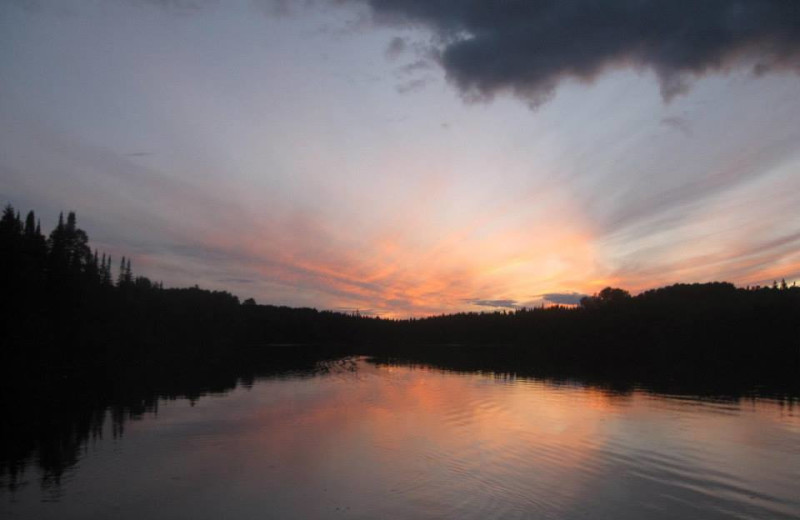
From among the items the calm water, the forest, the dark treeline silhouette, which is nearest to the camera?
the calm water

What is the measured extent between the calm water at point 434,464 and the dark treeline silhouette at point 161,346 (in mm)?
3336

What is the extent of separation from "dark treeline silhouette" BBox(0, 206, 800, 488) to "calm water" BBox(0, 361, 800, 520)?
131 inches

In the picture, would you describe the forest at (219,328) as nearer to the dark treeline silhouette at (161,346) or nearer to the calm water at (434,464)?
the dark treeline silhouette at (161,346)

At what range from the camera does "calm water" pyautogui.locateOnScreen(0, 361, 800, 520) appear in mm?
14305

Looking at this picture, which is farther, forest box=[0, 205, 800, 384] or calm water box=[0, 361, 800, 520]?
forest box=[0, 205, 800, 384]

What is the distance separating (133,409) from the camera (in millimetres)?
32219

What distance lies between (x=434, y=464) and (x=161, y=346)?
94602 millimetres

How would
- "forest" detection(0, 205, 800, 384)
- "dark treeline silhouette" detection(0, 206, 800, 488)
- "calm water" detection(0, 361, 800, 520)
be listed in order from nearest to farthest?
"calm water" detection(0, 361, 800, 520)
"dark treeline silhouette" detection(0, 206, 800, 488)
"forest" detection(0, 205, 800, 384)

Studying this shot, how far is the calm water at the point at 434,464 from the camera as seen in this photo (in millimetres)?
14305

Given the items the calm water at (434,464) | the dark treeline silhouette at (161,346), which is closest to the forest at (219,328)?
the dark treeline silhouette at (161,346)

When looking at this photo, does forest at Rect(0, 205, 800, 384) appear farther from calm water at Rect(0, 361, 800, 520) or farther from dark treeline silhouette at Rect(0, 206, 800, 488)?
calm water at Rect(0, 361, 800, 520)

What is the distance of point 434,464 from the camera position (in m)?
19.0

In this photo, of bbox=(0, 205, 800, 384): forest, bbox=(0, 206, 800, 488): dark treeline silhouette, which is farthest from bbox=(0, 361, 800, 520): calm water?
bbox=(0, 205, 800, 384): forest

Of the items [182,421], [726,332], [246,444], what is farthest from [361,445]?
[726,332]
